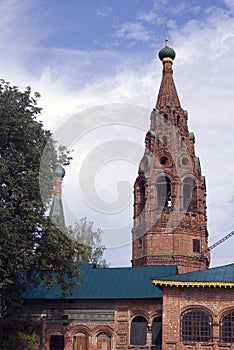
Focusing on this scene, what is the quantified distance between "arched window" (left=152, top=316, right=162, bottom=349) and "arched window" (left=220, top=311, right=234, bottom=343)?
3.42 m

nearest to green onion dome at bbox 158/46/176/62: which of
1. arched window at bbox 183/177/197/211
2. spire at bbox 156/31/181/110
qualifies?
spire at bbox 156/31/181/110

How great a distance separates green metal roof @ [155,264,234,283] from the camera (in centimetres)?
2159

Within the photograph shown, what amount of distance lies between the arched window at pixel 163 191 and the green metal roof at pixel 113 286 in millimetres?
6087

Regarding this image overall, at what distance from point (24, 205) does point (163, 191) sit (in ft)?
43.1

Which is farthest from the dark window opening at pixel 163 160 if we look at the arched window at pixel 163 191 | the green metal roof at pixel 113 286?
the green metal roof at pixel 113 286

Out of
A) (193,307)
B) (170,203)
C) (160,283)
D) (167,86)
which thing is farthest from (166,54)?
(193,307)

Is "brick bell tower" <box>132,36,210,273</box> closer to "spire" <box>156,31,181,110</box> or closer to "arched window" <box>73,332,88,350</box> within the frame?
"spire" <box>156,31,181,110</box>

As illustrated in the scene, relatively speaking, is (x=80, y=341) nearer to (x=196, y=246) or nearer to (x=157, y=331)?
(x=157, y=331)

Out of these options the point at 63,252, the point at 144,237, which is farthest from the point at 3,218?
the point at 144,237

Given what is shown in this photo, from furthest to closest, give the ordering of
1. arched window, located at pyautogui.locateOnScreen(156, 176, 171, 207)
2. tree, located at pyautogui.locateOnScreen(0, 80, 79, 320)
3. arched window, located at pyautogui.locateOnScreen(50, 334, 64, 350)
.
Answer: arched window, located at pyautogui.locateOnScreen(156, 176, 171, 207) → arched window, located at pyautogui.locateOnScreen(50, 334, 64, 350) → tree, located at pyautogui.locateOnScreen(0, 80, 79, 320)

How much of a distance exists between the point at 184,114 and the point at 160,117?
1.84 metres

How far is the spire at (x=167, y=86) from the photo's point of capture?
118ft

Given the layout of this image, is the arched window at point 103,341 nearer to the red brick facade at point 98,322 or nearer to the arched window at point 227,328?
the red brick facade at point 98,322

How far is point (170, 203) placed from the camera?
31.8 m
